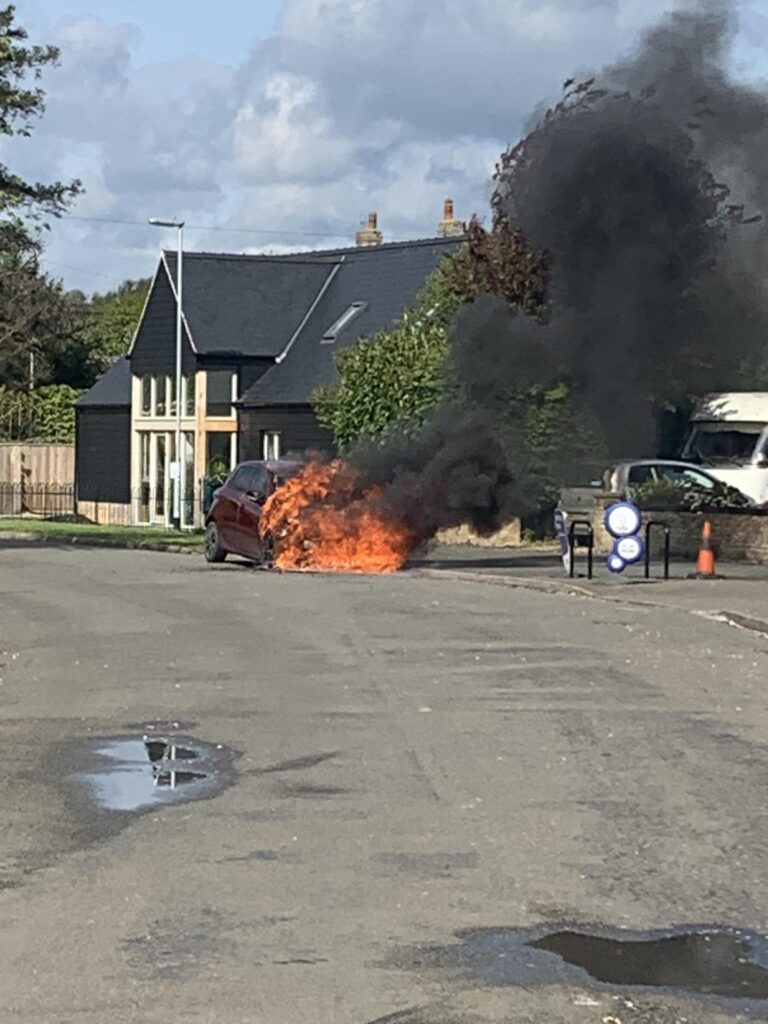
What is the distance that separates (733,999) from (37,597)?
57.7ft

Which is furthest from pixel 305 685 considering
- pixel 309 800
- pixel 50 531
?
pixel 50 531

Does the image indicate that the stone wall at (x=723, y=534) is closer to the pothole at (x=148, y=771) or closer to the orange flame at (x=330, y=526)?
the orange flame at (x=330, y=526)

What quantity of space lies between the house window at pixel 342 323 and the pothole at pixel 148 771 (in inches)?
1523

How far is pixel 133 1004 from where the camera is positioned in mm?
6148

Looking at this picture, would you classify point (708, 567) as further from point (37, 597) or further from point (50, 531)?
point (50, 531)

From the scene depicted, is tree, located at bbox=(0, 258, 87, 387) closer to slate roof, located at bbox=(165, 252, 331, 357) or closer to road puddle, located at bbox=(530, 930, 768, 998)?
slate roof, located at bbox=(165, 252, 331, 357)

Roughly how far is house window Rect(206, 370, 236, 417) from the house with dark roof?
39mm

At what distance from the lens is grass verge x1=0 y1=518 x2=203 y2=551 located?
1519 inches

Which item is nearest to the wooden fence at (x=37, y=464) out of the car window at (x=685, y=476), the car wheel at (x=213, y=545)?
the car wheel at (x=213, y=545)

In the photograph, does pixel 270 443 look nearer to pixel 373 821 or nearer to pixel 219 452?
pixel 219 452

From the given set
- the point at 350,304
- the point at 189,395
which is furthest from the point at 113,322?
the point at 350,304

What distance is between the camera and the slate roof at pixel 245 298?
169 feet

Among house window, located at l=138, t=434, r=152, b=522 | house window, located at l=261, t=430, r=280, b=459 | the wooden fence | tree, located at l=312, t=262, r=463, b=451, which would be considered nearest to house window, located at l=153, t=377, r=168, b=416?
house window, located at l=138, t=434, r=152, b=522

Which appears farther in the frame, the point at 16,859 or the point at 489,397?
the point at 489,397
